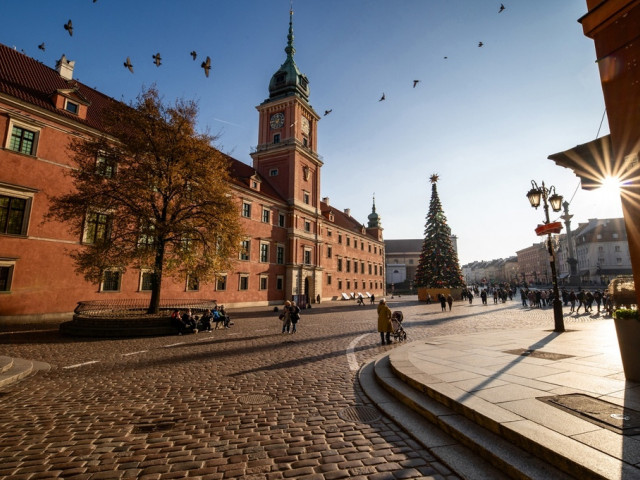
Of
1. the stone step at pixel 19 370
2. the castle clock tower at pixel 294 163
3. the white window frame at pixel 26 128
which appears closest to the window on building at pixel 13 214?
the white window frame at pixel 26 128

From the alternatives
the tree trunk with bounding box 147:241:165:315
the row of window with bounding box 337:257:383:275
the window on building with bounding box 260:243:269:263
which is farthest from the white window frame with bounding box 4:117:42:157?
the row of window with bounding box 337:257:383:275

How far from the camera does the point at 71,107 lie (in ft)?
66.8

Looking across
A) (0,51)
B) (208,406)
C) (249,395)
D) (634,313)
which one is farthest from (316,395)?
(0,51)

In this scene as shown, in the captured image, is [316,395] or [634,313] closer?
[634,313]

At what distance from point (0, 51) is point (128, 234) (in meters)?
16.9

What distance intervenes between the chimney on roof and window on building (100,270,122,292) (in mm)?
15369

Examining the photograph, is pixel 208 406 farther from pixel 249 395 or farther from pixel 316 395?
pixel 316 395

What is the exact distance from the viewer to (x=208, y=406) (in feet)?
17.4

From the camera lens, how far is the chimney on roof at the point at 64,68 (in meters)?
23.2

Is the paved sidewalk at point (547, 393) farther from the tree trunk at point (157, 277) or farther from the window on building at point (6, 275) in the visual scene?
the window on building at point (6, 275)

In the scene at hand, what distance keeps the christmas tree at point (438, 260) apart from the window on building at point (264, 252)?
→ 67.0 ft

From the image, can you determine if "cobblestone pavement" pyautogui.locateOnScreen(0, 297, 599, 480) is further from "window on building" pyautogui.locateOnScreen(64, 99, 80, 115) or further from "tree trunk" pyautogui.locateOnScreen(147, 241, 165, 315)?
"window on building" pyautogui.locateOnScreen(64, 99, 80, 115)

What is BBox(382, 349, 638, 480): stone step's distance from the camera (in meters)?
2.84

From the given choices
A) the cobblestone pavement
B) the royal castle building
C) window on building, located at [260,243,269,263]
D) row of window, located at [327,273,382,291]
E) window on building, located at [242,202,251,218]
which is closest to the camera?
the cobblestone pavement
